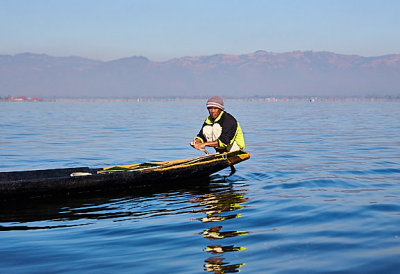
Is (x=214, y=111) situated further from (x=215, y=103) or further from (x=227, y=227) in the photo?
(x=227, y=227)

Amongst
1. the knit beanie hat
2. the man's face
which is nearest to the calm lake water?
the man's face

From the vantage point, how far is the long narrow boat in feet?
35.2

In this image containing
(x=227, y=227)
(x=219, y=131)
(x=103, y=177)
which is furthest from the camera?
(x=219, y=131)

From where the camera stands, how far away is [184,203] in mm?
11078

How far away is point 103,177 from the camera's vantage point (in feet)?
38.0

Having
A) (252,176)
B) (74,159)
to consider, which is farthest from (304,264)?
(74,159)

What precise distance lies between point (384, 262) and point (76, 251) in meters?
A: 4.20

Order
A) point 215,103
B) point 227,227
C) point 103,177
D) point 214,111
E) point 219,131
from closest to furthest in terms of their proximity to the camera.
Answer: point 227,227 < point 103,177 < point 215,103 < point 214,111 < point 219,131

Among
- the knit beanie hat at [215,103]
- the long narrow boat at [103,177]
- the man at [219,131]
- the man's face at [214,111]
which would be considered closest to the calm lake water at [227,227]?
the long narrow boat at [103,177]

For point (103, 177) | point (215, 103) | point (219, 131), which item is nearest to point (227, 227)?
point (103, 177)

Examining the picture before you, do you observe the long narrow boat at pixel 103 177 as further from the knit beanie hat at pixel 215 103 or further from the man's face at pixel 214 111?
the knit beanie hat at pixel 215 103

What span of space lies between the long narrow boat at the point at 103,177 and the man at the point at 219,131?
27cm

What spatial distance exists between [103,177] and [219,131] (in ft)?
11.5

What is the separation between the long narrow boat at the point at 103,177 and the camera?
10.7 metres
